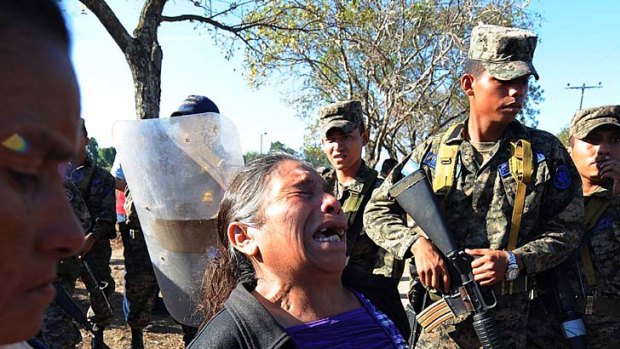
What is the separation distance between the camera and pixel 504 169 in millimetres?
2676

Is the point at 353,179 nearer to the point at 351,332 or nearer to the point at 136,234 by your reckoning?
the point at 136,234

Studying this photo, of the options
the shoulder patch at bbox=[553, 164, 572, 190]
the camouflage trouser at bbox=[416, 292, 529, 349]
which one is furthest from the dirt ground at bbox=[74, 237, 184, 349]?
the shoulder patch at bbox=[553, 164, 572, 190]

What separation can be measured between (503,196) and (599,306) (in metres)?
1.03

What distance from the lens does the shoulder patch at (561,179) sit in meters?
2.65

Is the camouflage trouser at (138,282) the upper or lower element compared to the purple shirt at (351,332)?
lower

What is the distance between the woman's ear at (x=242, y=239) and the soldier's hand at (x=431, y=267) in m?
1.03

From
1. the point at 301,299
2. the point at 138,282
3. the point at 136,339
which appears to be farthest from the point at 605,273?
the point at 136,339

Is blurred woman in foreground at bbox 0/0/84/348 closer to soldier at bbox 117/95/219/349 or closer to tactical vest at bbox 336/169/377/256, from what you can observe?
tactical vest at bbox 336/169/377/256

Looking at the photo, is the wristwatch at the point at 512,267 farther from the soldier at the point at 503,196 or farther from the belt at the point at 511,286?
the belt at the point at 511,286

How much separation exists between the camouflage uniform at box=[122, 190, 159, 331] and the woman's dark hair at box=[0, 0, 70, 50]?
15.9ft

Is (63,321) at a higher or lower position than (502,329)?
lower

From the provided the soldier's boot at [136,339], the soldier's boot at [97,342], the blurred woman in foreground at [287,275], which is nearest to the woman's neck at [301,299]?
the blurred woman in foreground at [287,275]

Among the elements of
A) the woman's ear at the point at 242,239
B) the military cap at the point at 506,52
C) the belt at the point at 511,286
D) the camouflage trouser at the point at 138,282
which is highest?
the military cap at the point at 506,52

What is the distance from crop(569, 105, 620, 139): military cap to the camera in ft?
10.4
